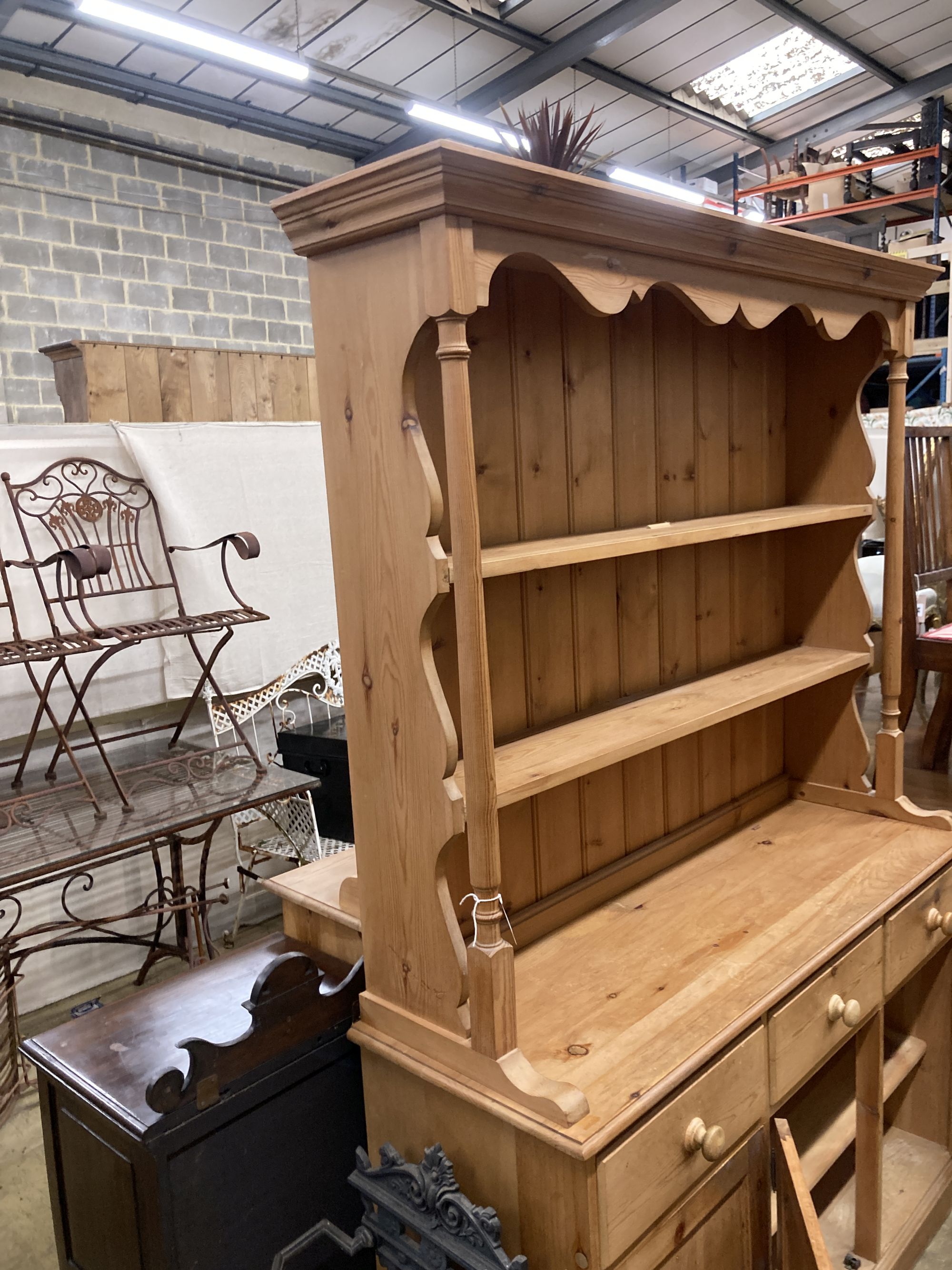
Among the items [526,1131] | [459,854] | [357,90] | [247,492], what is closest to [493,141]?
[357,90]

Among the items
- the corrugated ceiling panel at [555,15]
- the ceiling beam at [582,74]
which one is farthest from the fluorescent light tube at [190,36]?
the corrugated ceiling panel at [555,15]

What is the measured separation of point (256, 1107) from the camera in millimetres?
1403

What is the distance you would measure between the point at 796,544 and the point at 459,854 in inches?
45.0

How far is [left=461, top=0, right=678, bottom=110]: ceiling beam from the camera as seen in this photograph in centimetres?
505

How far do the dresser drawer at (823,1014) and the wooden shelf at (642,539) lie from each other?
2.31 ft

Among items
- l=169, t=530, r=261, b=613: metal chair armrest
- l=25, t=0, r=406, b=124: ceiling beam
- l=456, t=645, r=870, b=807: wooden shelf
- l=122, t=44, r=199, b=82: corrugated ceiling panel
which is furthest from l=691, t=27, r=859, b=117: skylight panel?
l=456, t=645, r=870, b=807: wooden shelf

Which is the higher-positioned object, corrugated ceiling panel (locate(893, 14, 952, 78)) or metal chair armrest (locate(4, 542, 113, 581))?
corrugated ceiling panel (locate(893, 14, 952, 78))

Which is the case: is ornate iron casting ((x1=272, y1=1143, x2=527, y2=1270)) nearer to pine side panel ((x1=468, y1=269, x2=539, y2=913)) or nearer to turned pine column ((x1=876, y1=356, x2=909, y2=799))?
pine side panel ((x1=468, y1=269, x2=539, y2=913))

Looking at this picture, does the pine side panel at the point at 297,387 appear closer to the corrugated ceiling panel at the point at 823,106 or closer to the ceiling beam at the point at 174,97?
the ceiling beam at the point at 174,97

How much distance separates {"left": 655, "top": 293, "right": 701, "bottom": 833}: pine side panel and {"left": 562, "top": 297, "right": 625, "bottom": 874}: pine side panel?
5.9 inches

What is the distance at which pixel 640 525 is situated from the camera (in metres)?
1.80

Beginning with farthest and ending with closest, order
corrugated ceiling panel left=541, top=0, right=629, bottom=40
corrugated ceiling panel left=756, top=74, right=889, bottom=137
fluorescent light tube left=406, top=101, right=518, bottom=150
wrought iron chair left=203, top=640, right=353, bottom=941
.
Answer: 1. corrugated ceiling panel left=756, top=74, right=889, bottom=137
2. fluorescent light tube left=406, top=101, right=518, bottom=150
3. corrugated ceiling panel left=541, top=0, right=629, bottom=40
4. wrought iron chair left=203, top=640, right=353, bottom=941

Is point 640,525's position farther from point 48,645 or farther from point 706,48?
point 706,48

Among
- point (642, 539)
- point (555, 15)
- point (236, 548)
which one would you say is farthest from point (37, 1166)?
point (555, 15)
